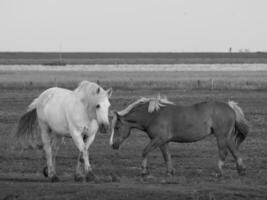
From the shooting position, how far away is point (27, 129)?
14984 millimetres

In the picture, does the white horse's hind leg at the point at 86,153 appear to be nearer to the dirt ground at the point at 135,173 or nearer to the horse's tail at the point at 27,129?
the dirt ground at the point at 135,173

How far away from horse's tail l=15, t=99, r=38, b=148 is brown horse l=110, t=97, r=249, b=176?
5.39ft

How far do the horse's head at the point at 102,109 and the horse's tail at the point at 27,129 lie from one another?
2.28 meters

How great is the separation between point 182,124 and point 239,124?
1206 millimetres

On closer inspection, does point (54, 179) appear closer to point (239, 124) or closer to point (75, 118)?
point (75, 118)

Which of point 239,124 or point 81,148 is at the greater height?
point 239,124

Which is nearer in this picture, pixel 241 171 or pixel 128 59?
pixel 241 171

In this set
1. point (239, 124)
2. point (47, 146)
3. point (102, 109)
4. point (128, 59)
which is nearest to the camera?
point (102, 109)

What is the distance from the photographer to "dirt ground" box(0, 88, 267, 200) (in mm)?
11578

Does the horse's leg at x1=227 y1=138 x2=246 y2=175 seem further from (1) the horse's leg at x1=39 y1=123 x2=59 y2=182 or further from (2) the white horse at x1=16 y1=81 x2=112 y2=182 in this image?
(1) the horse's leg at x1=39 y1=123 x2=59 y2=182

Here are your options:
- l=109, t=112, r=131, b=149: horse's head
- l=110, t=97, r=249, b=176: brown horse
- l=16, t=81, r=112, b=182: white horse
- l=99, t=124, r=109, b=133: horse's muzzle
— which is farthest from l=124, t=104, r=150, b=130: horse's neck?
l=99, t=124, r=109, b=133: horse's muzzle

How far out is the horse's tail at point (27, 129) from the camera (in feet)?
49.0

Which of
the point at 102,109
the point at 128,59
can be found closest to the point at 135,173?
the point at 102,109

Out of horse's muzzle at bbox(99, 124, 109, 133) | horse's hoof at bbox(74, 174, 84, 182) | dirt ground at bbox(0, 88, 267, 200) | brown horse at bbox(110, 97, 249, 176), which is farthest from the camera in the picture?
brown horse at bbox(110, 97, 249, 176)
